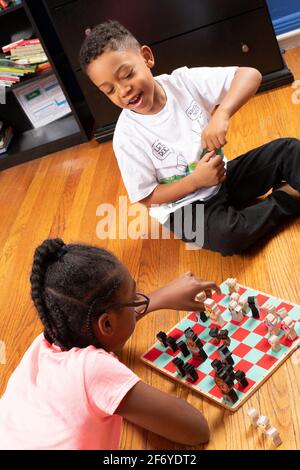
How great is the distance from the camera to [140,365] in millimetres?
1312

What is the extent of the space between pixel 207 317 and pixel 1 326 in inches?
26.9

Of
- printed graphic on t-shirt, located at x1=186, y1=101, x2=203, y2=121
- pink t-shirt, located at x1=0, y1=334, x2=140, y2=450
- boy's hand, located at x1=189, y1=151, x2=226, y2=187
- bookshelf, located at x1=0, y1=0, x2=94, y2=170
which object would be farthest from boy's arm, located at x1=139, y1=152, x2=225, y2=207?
bookshelf, located at x1=0, y1=0, x2=94, y2=170

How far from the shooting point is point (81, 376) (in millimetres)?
962

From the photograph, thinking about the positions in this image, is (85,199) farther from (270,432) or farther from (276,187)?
(270,432)

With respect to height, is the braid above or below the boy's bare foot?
above

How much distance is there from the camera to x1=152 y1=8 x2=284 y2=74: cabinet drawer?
7.43ft

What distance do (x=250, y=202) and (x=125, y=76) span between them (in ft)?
1.82

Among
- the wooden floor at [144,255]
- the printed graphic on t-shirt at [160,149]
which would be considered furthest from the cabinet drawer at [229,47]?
the printed graphic on t-shirt at [160,149]

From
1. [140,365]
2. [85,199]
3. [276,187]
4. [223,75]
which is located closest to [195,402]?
[140,365]

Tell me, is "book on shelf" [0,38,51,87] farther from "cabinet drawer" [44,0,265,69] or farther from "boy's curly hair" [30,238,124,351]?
"boy's curly hair" [30,238,124,351]

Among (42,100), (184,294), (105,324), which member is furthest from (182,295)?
(42,100)

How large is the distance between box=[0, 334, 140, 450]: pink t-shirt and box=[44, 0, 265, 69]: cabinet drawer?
1649 millimetres

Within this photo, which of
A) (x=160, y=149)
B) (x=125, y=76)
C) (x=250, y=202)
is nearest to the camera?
(x=125, y=76)

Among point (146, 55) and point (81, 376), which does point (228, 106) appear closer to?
point (146, 55)
